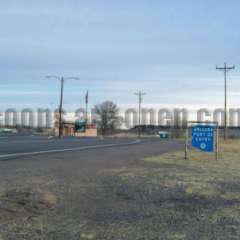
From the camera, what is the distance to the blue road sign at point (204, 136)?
28922 mm

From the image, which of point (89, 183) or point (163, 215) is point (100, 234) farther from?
point (89, 183)

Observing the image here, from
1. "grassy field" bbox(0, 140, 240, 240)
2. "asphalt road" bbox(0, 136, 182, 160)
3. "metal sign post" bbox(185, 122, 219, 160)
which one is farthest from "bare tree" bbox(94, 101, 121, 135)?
"grassy field" bbox(0, 140, 240, 240)

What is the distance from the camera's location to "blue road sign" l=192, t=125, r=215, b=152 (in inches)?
1139

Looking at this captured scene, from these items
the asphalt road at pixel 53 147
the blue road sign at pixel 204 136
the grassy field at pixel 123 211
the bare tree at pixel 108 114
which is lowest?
the grassy field at pixel 123 211

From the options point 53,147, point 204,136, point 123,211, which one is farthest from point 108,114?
point 123,211

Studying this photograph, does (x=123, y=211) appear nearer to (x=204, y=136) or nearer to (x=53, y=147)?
(x=204, y=136)

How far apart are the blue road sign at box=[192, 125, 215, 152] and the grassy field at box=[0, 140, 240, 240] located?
1311cm

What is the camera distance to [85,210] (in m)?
10.3

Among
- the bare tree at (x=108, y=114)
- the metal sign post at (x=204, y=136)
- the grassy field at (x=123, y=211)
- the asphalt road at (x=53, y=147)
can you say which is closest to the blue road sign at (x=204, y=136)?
the metal sign post at (x=204, y=136)

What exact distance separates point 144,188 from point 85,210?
155 inches

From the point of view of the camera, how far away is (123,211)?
1038cm

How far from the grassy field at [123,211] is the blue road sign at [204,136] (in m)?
13.1

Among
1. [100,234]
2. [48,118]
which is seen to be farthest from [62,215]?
[48,118]

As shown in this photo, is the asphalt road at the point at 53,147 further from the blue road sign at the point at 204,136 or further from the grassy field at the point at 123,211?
the grassy field at the point at 123,211
